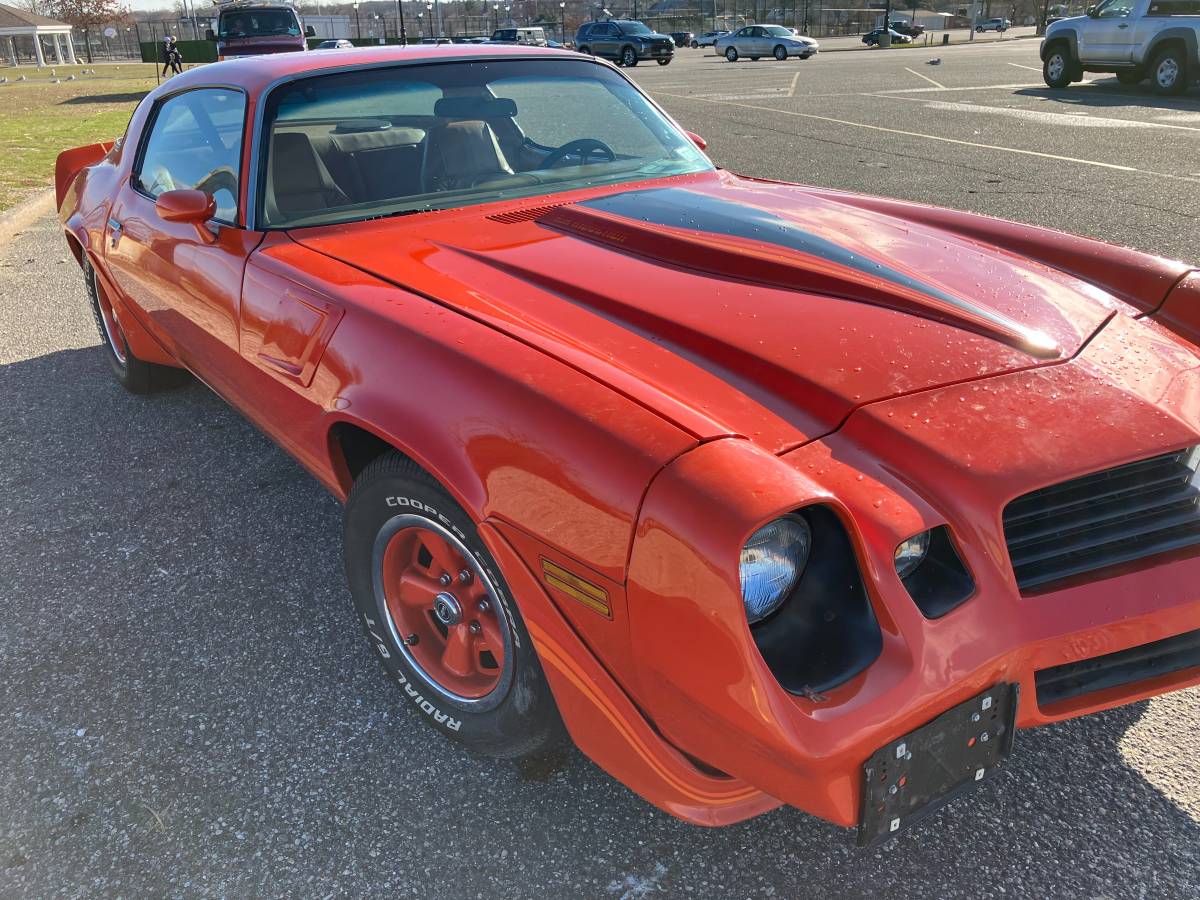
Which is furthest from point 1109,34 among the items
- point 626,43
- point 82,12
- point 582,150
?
point 82,12

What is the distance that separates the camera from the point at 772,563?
1460 mm

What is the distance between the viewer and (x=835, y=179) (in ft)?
28.0

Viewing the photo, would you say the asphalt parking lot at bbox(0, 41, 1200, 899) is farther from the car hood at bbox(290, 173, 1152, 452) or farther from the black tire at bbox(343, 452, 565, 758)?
the car hood at bbox(290, 173, 1152, 452)

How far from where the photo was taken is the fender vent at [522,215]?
105 inches

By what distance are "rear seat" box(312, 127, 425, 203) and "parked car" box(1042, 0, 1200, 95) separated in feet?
50.9

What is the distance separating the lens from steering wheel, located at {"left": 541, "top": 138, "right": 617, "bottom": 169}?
10.2 ft

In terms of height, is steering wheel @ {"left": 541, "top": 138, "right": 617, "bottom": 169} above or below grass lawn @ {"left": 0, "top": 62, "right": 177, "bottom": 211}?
above

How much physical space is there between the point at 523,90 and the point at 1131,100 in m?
15.0

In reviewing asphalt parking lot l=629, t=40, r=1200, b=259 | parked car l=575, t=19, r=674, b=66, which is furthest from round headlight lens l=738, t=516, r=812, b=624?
parked car l=575, t=19, r=674, b=66

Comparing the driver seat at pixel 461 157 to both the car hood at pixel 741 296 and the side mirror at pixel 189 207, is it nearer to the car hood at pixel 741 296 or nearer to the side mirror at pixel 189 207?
the car hood at pixel 741 296

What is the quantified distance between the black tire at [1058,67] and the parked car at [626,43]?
58.5 ft

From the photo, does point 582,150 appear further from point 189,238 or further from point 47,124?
point 47,124

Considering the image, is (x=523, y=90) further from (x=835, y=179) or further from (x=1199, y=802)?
(x=835, y=179)

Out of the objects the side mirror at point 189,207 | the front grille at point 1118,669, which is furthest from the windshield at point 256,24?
the front grille at point 1118,669
